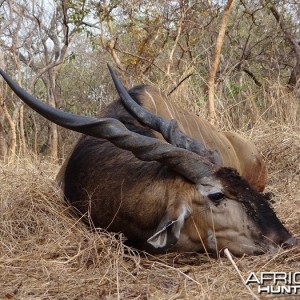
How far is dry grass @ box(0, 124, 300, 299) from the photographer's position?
265cm

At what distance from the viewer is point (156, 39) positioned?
880cm

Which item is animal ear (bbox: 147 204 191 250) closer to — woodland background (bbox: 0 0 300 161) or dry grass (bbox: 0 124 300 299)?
dry grass (bbox: 0 124 300 299)

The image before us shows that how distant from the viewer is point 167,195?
3229 millimetres

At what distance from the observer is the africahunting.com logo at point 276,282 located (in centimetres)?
239

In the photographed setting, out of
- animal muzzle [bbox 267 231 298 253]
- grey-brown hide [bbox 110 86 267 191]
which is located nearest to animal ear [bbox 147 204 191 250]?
animal muzzle [bbox 267 231 298 253]

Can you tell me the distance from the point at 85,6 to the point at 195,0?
1459mm

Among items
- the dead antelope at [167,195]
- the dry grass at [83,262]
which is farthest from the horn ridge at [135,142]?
the dry grass at [83,262]

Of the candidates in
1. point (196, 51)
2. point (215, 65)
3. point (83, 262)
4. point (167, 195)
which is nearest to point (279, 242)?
point (167, 195)

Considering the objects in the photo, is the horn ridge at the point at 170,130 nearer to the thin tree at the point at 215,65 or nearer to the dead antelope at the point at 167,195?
the dead antelope at the point at 167,195

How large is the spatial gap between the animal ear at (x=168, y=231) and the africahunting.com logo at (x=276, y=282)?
18.6 inches

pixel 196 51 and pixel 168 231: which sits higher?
pixel 196 51

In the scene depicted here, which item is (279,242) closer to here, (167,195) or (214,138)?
(167,195)

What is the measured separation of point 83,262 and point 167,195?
52 centimetres

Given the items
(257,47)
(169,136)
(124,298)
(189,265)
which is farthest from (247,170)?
(257,47)
